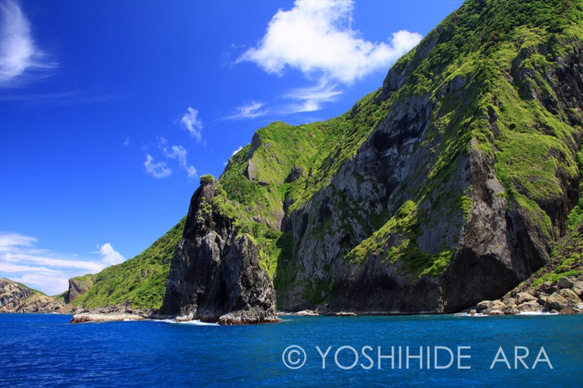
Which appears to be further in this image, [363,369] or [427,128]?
[427,128]

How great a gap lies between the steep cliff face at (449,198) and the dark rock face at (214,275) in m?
0.36

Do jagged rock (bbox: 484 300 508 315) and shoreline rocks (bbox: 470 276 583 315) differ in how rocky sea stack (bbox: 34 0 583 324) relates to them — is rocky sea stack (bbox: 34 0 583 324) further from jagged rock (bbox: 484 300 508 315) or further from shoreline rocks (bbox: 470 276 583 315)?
jagged rock (bbox: 484 300 508 315)

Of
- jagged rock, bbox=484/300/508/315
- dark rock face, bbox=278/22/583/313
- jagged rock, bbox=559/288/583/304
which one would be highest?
dark rock face, bbox=278/22/583/313

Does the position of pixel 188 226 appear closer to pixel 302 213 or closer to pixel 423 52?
pixel 302 213

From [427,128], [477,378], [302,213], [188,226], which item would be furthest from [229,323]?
[302,213]

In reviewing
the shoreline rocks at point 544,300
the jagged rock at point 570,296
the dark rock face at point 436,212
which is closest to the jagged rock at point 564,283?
the shoreline rocks at point 544,300

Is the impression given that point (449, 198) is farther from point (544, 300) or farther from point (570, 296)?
point (570, 296)

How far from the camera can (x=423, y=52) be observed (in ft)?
584

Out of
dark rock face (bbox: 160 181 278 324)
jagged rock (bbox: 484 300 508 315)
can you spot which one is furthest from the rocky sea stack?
jagged rock (bbox: 484 300 508 315)

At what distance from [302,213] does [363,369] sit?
153808 mm

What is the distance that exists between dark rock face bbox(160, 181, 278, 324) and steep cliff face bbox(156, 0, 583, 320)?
14.2 inches

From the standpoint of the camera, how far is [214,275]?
9244 centimetres

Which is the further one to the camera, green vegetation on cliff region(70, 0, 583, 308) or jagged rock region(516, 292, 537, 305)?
green vegetation on cliff region(70, 0, 583, 308)

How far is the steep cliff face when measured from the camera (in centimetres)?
8475
